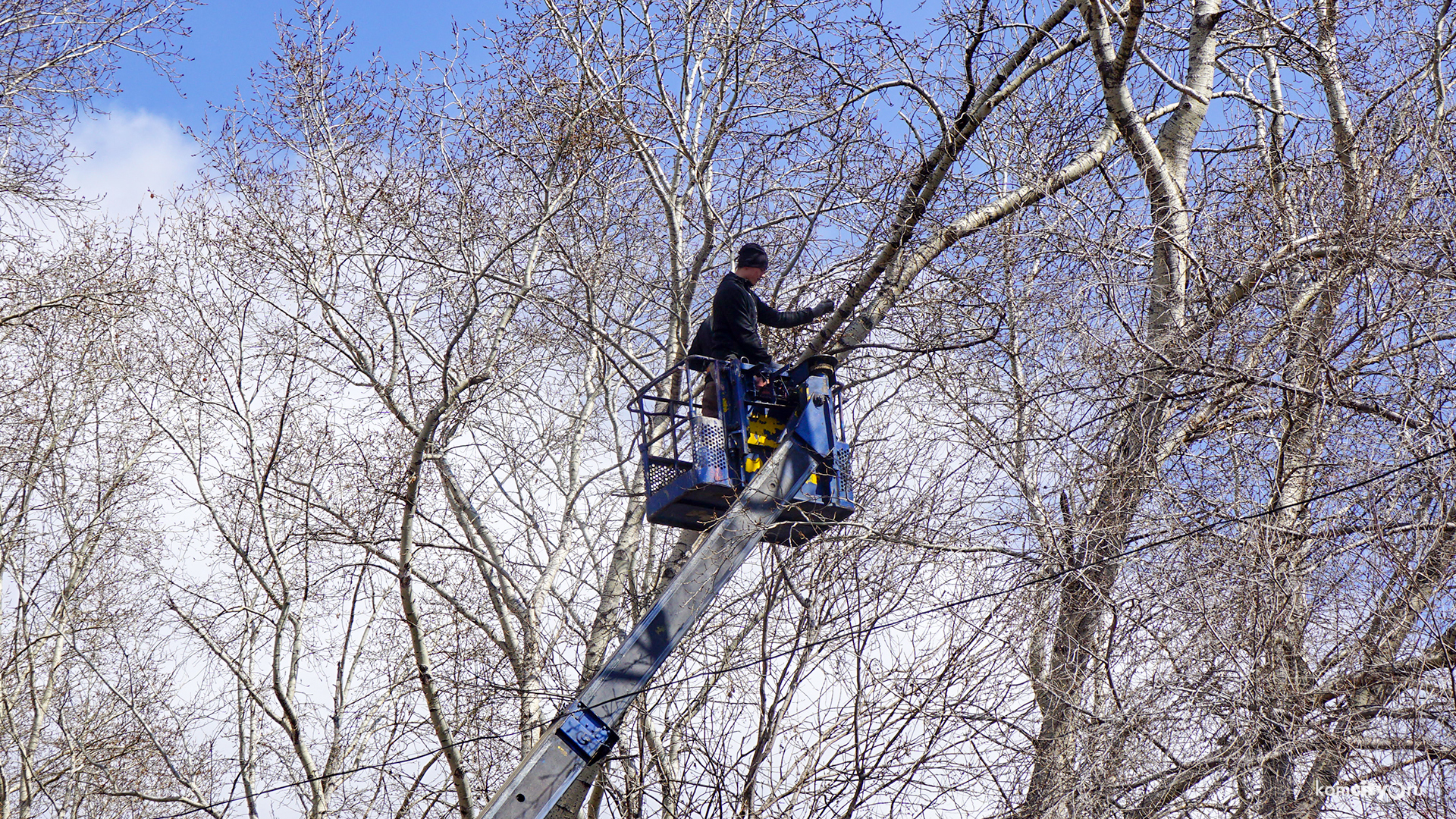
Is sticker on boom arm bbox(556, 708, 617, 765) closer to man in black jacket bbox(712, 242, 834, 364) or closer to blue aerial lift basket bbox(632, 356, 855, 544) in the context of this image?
blue aerial lift basket bbox(632, 356, 855, 544)

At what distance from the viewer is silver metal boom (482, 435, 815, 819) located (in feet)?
19.7

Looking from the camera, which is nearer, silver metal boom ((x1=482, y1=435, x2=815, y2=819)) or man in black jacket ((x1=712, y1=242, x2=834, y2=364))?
silver metal boom ((x1=482, y1=435, x2=815, y2=819))

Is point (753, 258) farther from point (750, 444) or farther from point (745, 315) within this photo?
point (750, 444)

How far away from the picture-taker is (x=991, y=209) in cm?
812

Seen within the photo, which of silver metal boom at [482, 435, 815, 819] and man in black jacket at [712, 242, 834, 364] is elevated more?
man in black jacket at [712, 242, 834, 364]

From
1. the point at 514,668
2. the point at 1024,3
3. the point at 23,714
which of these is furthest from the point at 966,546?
the point at 23,714

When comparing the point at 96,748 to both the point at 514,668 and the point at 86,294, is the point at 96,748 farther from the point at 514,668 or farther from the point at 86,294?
the point at 514,668

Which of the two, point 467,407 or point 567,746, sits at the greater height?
point 467,407

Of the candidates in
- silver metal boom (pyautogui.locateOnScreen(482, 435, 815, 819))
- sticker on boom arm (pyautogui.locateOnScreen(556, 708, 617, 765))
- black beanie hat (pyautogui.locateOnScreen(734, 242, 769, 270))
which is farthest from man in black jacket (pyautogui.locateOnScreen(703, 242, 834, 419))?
sticker on boom arm (pyautogui.locateOnScreen(556, 708, 617, 765))

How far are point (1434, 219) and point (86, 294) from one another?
31.8ft

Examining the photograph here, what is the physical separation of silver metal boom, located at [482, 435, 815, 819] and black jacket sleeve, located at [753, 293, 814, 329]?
2.59 ft

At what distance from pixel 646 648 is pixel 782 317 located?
2.15 metres

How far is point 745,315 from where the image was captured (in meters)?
7.04

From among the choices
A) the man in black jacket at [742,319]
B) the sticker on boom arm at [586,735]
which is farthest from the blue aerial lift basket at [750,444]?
the sticker on boom arm at [586,735]
